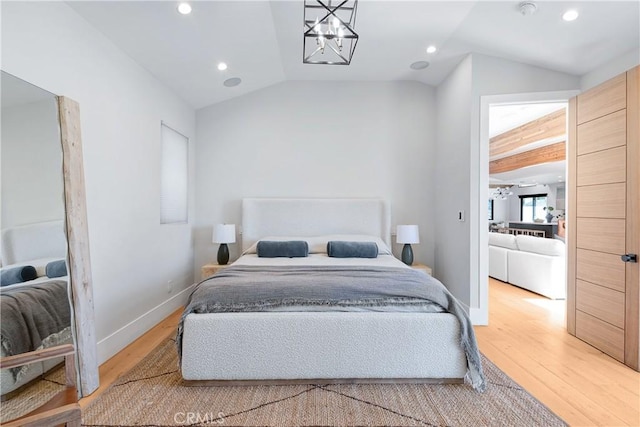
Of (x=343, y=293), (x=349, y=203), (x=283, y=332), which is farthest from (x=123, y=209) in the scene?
(x=349, y=203)

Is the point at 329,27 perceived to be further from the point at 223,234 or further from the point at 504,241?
the point at 504,241

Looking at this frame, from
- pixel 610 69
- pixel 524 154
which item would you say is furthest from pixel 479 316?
pixel 524 154

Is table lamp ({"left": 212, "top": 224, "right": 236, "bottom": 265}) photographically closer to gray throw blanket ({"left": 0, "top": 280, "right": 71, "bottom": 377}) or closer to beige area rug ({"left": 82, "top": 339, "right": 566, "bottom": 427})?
beige area rug ({"left": 82, "top": 339, "right": 566, "bottom": 427})

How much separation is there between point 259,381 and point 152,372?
2.71ft

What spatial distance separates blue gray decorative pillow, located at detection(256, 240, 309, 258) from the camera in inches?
133

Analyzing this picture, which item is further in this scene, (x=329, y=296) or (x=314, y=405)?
(x=329, y=296)

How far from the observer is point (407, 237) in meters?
3.72

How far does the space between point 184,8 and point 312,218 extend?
2495mm

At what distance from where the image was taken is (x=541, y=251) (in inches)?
160

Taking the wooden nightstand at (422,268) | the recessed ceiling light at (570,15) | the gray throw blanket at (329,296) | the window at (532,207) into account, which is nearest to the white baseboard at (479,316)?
the wooden nightstand at (422,268)

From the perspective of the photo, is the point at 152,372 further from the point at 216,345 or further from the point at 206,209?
the point at 206,209

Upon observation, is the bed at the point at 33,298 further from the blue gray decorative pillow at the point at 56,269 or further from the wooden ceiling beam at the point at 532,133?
the wooden ceiling beam at the point at 532,133

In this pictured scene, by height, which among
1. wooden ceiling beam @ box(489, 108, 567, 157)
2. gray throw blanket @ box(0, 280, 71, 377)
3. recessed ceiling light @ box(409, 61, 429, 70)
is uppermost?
recessed ceiling light @ box(409, 61, 429, 70)

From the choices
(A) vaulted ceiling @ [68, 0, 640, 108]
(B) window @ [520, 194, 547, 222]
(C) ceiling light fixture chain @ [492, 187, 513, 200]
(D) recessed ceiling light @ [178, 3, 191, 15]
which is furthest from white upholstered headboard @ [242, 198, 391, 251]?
(B) window @ [520, 194, 547, 222]
